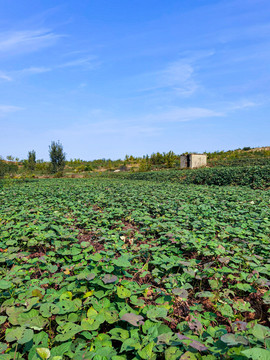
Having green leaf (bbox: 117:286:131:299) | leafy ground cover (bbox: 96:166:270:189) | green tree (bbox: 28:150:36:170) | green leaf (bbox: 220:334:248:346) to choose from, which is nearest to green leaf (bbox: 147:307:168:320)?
green leaf (bbox: 117:286:131:299)

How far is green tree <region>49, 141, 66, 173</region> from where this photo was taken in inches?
1032

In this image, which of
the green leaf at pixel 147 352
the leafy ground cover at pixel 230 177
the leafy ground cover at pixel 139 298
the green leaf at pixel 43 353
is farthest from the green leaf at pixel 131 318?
the leafy ground cover at pixel 230 177

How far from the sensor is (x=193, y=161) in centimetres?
2303

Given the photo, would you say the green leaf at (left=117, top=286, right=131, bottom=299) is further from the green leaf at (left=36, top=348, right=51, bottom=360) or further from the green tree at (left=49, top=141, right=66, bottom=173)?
the green tree at (left=49, top=141, right=66, bottom=173)

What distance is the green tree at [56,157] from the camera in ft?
86.0

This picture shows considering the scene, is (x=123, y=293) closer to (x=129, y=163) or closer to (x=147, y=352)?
(x=147, y=352)

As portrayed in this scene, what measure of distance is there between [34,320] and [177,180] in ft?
49.7

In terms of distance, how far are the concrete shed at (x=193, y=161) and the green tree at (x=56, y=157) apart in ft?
43.5

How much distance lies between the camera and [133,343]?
130cm

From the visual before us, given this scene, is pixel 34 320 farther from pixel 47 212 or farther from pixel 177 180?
pixel 177 180

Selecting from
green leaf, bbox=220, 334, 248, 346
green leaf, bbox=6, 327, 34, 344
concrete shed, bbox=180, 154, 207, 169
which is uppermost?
concrete shed, bbox=180, 154, 207, 169

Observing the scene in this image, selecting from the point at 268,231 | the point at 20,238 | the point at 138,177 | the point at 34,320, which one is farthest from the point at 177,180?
the point at 34,320

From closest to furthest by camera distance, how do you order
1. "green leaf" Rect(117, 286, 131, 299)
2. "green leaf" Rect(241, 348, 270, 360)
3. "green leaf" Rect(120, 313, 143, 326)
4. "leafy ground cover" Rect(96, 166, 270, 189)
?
1. "green leaf" Rect(241, 348, 270, 360)
2. "green leaf" Rect(120, 313, 143, 326)
3. "green leaf" Rect(117, 286, 131, 299)
4. "leafy ground cover" Rect(96, 166, 270, 189)

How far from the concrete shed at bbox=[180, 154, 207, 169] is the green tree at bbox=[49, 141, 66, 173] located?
13270 mm
